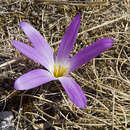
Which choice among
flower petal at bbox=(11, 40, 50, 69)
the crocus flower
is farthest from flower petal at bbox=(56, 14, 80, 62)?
flower petal at bbox=(11, 40, 50, 69)

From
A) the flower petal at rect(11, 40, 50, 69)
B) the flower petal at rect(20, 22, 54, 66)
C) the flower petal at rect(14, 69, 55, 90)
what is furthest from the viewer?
the flower petal at rect(20, 22, 54, 66)

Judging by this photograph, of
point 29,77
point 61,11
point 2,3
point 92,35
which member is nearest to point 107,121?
point 29,77

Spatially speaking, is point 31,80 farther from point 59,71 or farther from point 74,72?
point 74,72

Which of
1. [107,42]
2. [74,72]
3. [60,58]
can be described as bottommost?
[74,72]

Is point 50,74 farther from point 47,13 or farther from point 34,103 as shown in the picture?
point 47,13

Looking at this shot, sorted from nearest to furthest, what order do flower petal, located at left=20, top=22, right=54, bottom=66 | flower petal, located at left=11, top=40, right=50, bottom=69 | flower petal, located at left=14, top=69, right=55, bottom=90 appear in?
flower petal, located at left=14, top=69, right=55, bottom=90 → flower petal, located at left=11, top=40, right=50, bottom=69 → flower petal, located at left=20, top=22, right=54, bottom=66

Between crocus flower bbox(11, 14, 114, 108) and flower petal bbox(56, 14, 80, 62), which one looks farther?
flower petal bbox(56, 14, 80, 62)

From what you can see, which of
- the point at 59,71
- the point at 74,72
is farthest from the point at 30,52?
the point at 74,72

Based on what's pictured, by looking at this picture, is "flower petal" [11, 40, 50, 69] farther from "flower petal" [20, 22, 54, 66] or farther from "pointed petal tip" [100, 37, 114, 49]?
"pointed petal tip" [100, 37, 114, 49]
